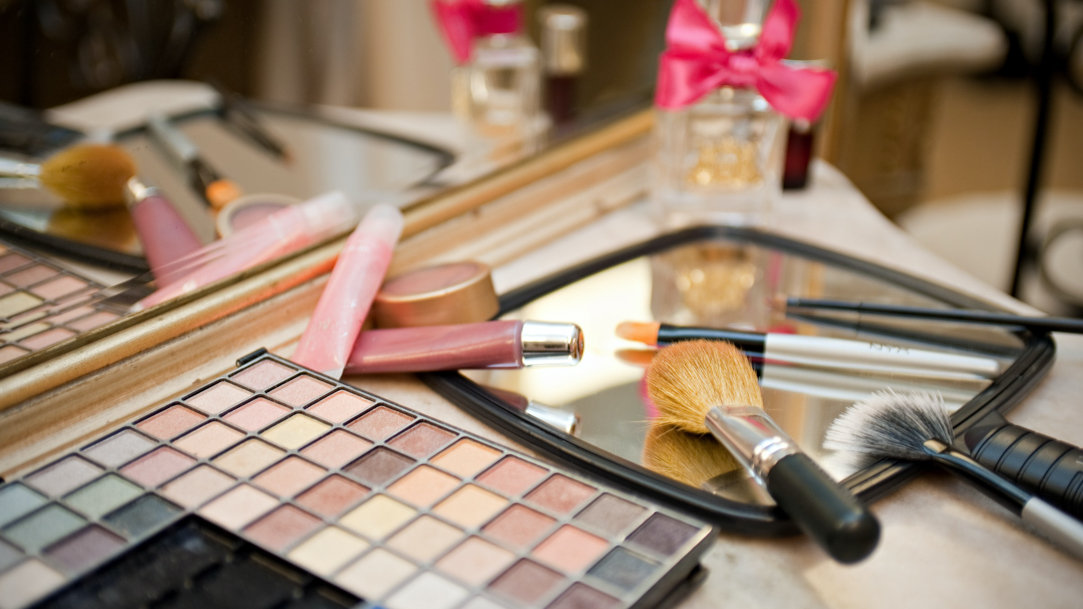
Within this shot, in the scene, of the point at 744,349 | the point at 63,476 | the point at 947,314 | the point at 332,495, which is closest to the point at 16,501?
the point at 63,476

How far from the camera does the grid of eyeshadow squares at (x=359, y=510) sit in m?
0.34

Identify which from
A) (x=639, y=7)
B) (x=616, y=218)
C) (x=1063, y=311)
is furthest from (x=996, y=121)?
(x=616, y=218)

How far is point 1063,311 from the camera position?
156cm

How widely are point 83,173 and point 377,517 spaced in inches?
11.9

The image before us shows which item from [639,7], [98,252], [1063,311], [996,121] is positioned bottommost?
[1063,311]

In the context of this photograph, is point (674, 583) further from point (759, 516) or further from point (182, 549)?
point (182, 549)

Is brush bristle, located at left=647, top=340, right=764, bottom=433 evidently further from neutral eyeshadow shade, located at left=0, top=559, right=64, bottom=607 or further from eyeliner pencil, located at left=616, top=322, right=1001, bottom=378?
neutral eyeshadow shade, located at left=0, top=559, right=64, bottom=607

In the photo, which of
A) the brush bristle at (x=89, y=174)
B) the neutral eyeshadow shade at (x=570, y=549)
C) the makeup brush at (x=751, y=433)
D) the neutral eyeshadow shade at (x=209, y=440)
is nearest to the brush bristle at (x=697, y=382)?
the makeup brush at (x=751, y=433)

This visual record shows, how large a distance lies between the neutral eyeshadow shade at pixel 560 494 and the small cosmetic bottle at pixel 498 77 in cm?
43

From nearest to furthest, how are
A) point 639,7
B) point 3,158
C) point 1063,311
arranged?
point 3,158, point 639,7, point 1063,311

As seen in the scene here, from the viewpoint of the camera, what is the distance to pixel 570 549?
14.0 inches

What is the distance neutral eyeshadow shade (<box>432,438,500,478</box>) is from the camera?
405mm

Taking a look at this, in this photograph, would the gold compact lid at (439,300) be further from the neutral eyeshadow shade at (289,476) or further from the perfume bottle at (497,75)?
the perfume bottle at (497,75)

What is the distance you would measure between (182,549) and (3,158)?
0.27m
